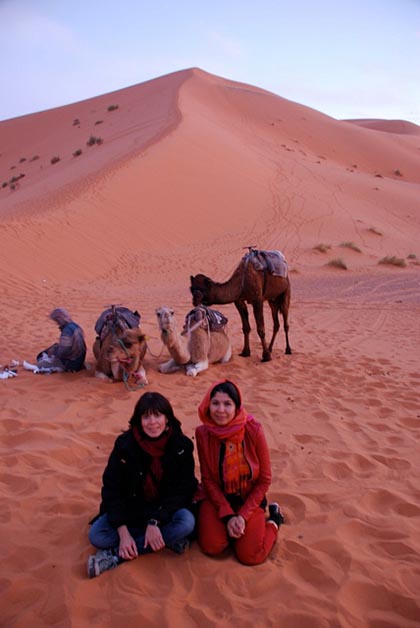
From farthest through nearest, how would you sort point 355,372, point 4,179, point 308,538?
point 4,179
point 355,372
point 308,538

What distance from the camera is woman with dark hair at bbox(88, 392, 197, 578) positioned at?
3084 millimetres

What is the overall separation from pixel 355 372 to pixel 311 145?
39159 mm

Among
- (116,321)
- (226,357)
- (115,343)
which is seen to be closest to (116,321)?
(116,321)

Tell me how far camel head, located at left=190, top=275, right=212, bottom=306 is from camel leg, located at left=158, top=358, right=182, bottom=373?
0.99 metres

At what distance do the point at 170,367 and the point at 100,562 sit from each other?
4112 millimetres

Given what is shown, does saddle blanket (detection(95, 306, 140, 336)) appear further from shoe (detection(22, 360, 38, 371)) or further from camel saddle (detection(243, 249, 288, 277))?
camel saddle (detection(243, 249, 288, 277))

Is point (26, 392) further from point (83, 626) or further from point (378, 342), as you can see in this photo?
point (378, 342)

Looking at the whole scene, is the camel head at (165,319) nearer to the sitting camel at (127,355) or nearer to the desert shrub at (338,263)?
the sitting camel at (127,355)

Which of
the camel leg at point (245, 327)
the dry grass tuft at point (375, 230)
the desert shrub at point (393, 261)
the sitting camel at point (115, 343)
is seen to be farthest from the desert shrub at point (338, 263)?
the sitting camel at point (115, 343)

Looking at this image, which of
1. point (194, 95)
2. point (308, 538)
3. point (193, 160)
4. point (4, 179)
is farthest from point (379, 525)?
point (194, 95)

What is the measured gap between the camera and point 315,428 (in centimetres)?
520

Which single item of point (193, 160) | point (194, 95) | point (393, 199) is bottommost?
point (393, 199)

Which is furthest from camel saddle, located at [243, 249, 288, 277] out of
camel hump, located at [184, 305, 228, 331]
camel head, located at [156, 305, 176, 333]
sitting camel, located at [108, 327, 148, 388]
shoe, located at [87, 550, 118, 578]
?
shoe, located at [87, 550, 118, 578]

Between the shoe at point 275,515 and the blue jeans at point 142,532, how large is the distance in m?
0.54
